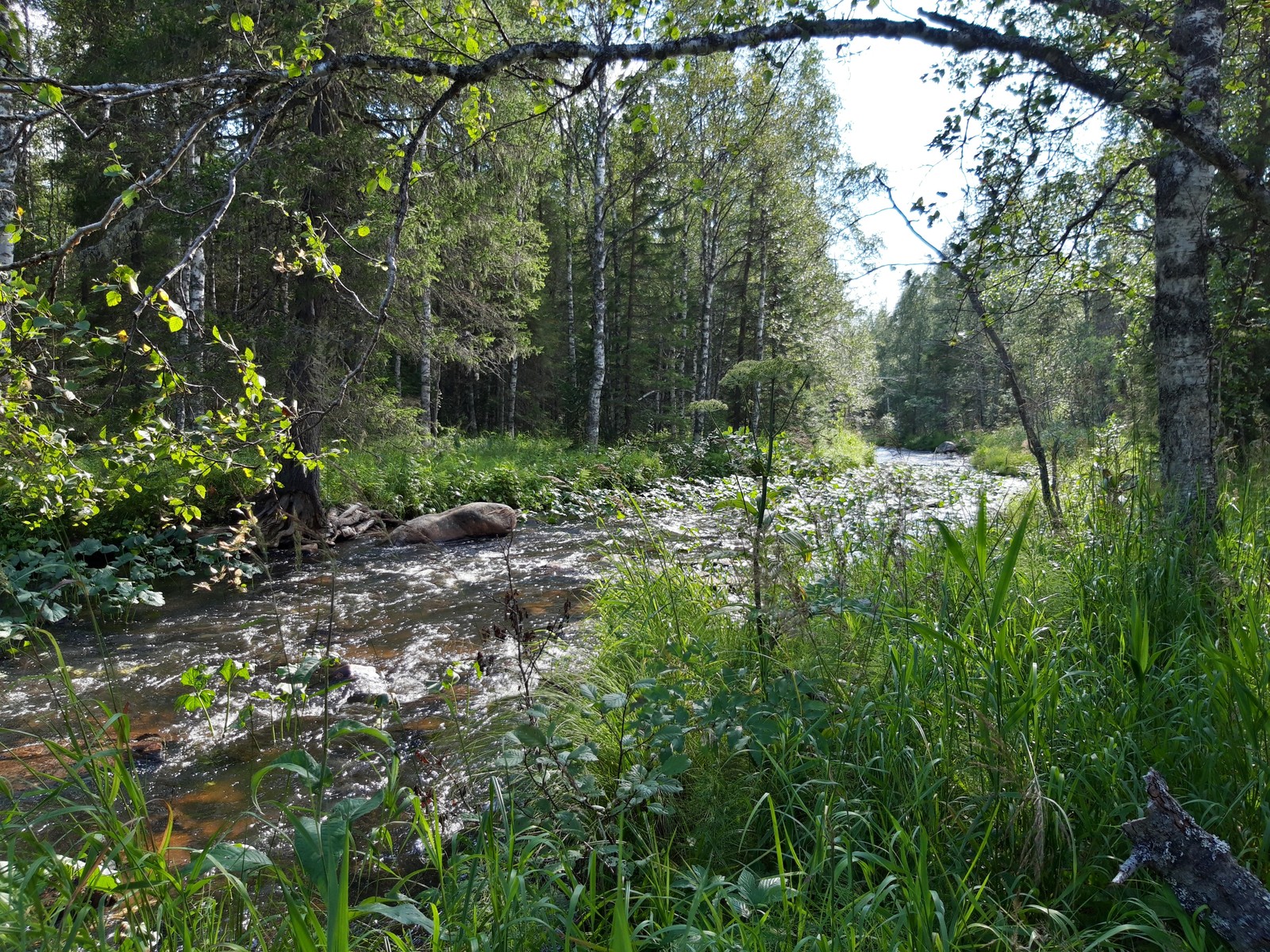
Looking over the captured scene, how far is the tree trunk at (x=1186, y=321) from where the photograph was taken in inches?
129

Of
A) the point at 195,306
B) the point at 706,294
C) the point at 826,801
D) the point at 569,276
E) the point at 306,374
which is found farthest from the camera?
the point at 569,276

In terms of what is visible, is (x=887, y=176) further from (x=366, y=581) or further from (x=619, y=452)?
(x=619, y=452)

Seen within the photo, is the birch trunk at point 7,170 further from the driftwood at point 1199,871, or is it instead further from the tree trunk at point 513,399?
the tree trunk at point 513,399

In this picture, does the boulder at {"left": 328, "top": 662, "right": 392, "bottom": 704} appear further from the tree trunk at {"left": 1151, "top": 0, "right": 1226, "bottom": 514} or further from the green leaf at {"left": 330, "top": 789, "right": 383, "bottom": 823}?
the tree trunk at {"left": 1151, "top": 0, "right": 1226, "bottom": 514}

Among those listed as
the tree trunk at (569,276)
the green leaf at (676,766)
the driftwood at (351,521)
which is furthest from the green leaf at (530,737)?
the tree trunk at (569,276)

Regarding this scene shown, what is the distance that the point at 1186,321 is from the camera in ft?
10.8

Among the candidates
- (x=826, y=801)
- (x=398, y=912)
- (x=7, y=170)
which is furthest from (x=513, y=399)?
(x=398, y=912)

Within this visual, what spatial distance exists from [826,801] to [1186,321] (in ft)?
10.8

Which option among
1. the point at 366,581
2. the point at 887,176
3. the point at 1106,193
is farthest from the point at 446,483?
the point at 1106,193

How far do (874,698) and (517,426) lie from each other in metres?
24.6

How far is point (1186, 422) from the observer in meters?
3.33

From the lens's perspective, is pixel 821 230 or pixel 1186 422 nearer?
pixel 1186 422

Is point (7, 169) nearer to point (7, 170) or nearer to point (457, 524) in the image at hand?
point (7, 170)

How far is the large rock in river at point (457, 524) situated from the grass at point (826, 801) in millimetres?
6197
